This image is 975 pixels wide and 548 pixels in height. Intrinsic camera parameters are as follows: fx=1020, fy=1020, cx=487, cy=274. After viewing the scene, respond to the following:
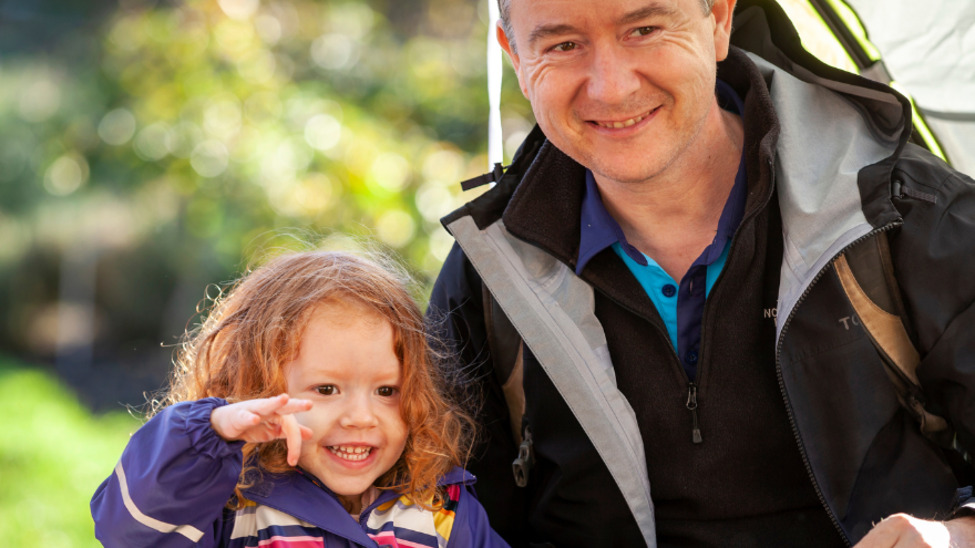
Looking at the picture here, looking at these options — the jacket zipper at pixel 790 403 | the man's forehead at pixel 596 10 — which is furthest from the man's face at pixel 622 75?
the jacket zipper at pixel 790 403

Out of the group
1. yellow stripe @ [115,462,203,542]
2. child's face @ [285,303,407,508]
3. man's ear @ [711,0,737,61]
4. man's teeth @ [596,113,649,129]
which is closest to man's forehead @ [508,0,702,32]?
man's ear @ [711,0,737,61]

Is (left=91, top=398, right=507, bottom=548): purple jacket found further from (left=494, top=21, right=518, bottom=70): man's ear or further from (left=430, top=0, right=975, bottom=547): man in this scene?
(left=494, top=21, right=518, bottom=70): man's ear

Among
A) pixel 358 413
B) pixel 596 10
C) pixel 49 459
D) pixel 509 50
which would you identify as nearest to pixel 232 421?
pixel 358 413

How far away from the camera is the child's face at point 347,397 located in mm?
1981

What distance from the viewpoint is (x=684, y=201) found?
235cm

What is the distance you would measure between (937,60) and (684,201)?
767 millimetres

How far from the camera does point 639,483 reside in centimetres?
219

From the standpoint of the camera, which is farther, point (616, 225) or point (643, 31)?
point (616, 225)

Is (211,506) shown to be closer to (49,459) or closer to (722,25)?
(722,25)

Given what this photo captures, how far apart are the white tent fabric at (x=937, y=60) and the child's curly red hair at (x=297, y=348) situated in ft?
4.46

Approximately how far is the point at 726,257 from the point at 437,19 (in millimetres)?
5447

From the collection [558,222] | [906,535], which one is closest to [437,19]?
[558,222]

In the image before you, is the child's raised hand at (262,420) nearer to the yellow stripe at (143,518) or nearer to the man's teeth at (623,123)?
the yellow stripe at (143,518)

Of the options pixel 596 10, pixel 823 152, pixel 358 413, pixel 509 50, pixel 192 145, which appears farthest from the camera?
pixel 192 145
